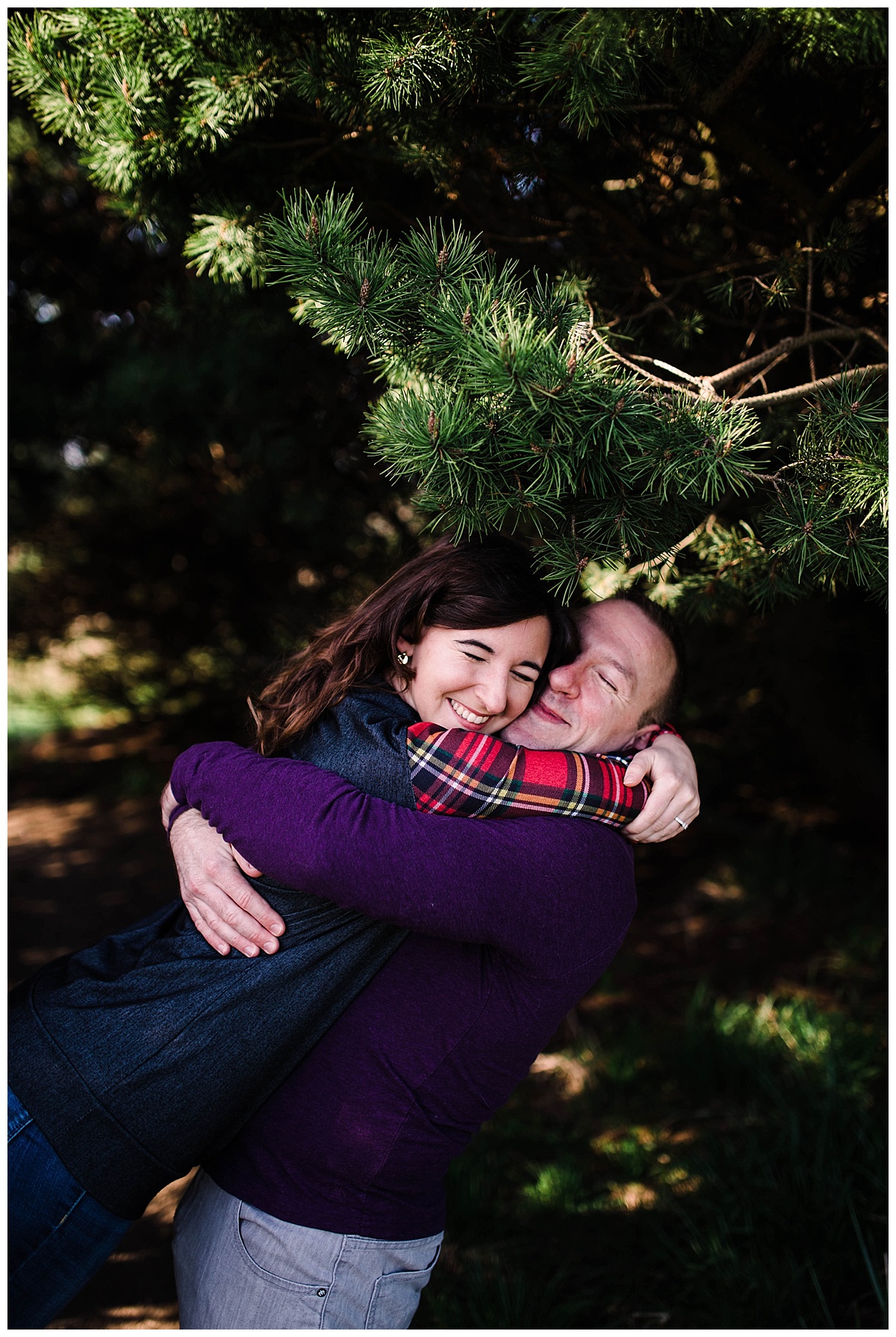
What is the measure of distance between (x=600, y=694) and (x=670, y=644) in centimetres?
19

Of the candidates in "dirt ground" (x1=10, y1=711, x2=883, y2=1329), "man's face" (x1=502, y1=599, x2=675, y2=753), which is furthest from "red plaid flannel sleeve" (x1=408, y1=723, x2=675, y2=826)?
"dirt ground" (x1=10, y1=711, x2=883, y2=1329)

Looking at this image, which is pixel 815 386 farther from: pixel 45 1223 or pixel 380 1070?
pixel 45 1223

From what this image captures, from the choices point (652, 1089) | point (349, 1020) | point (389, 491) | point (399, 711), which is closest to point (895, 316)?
point (399, 711)

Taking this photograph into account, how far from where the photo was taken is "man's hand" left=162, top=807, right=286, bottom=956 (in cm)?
140

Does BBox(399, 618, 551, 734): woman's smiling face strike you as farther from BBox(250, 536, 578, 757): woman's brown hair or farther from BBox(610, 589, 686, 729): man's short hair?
BBox(610, 589, 686, 729): man's short hair

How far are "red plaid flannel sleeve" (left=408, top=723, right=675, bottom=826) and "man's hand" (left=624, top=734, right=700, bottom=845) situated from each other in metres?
0.06

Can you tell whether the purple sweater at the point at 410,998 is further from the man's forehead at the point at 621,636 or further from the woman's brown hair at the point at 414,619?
the man's forehead at the point at 621,636

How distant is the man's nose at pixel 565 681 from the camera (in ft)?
5.38

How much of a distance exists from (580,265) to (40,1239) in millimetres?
2038

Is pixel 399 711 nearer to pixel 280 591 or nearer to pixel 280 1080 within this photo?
pixel 280 1080

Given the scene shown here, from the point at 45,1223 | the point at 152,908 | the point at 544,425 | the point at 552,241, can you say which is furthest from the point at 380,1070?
the point at 152,908

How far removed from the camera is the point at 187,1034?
4.49 feet

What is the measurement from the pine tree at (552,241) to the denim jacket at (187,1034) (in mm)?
550

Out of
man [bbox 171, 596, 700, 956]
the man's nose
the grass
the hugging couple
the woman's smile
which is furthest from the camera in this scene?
the grass
